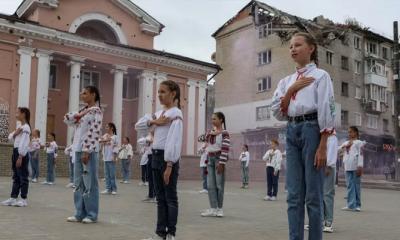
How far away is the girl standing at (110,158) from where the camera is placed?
1503 centimetres

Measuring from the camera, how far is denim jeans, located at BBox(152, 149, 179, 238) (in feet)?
20.2

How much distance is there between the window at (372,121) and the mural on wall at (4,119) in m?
40.2

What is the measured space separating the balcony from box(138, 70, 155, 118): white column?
96.3ft

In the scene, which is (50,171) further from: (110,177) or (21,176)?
(21,176)

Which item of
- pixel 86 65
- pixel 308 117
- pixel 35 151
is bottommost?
pixel 35 151

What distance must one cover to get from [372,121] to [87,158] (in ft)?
176

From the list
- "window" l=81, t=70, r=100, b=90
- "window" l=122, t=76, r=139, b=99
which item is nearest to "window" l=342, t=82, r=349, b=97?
"window" l=122, t=76, r=139, b=99

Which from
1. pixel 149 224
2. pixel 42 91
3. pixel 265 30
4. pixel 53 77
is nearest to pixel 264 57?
pixel 265 30

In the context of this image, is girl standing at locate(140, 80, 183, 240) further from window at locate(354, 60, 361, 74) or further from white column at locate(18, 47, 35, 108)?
window at locate(354, 60, 361, 74)

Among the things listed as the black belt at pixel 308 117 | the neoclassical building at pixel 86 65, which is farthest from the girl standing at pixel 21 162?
the neoclassical building at pixel 86 65

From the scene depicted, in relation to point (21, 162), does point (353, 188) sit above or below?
below

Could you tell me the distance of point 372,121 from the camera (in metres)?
56.9

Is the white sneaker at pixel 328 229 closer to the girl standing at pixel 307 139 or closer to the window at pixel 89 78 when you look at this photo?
the girl standing at pixel 307 139

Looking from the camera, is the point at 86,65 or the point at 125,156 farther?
the point at 86,65
